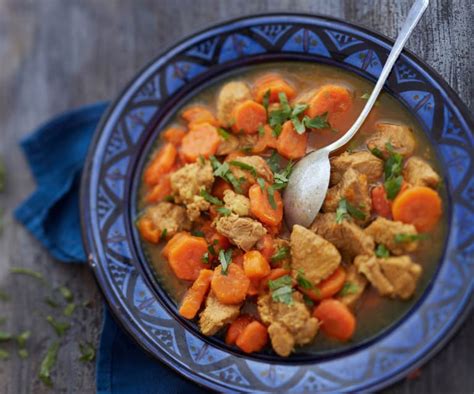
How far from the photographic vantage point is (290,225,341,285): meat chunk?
2596 mm

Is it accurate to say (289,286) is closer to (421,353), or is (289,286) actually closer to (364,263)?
(364,263)

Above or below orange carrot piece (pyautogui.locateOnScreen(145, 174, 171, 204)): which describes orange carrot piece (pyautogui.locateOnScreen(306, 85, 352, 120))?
above

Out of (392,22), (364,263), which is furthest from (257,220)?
(392,22)

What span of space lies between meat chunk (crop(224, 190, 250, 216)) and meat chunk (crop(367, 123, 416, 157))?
596 millimetres

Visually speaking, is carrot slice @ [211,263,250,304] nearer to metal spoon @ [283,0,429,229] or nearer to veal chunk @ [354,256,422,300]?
metal spoon @ [283,0,429,229]

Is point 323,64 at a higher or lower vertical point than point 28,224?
higher

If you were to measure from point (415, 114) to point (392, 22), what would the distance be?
1.44 ft

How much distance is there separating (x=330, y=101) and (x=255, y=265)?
0.82m

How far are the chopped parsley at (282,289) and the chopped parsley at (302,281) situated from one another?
0.04m

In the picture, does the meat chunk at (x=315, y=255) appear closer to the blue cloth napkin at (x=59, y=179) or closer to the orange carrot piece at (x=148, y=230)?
the orange carrot piece at (x=148, y=230)

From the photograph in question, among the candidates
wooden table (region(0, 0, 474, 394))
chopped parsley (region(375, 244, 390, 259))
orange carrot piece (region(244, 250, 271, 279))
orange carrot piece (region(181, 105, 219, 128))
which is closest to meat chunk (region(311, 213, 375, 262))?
chopped parsley (region(375, 244, 390, 259))

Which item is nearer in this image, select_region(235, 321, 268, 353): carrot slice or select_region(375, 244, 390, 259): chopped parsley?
select_region(375, 244, 390, 259): chopped parsley

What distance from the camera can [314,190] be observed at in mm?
2697

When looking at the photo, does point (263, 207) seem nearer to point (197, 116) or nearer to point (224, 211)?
point (224, 211)
